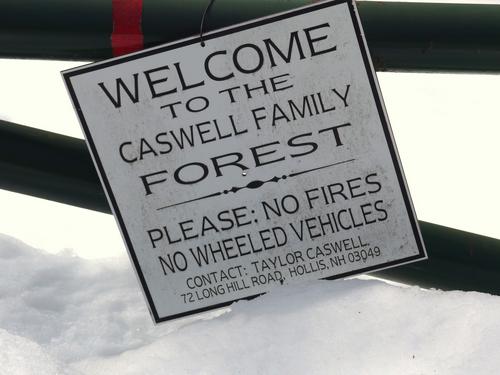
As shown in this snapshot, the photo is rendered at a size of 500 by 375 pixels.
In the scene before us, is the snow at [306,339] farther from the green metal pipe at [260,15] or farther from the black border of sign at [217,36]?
the green metal pipe at [260,15]

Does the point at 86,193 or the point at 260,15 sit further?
the point at 86,193

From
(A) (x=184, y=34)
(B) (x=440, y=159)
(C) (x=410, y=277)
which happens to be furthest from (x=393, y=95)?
(A) (x=184, y=34)

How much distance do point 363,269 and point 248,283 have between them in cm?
17

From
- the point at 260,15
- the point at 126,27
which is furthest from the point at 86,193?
the point at 260,15

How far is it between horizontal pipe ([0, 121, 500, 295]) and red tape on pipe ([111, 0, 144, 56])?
21 centimetres

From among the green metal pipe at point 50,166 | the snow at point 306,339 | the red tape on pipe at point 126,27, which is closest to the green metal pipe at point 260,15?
the red tape on pipe at point 126,27

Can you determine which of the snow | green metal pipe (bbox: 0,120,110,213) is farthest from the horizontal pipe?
the snow

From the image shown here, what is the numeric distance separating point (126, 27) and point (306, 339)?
0.50 m

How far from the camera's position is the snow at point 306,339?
1.25m

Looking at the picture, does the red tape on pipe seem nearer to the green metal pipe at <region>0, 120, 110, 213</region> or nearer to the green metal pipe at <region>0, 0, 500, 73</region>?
the green metal pipe at <region>0, 0, 500, 73</region>

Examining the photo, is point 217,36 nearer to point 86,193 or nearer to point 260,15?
point 260,15

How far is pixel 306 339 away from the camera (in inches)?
52.1

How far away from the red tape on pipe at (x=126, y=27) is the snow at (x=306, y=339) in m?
0.40

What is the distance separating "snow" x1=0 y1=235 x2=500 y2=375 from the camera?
1246 mm
